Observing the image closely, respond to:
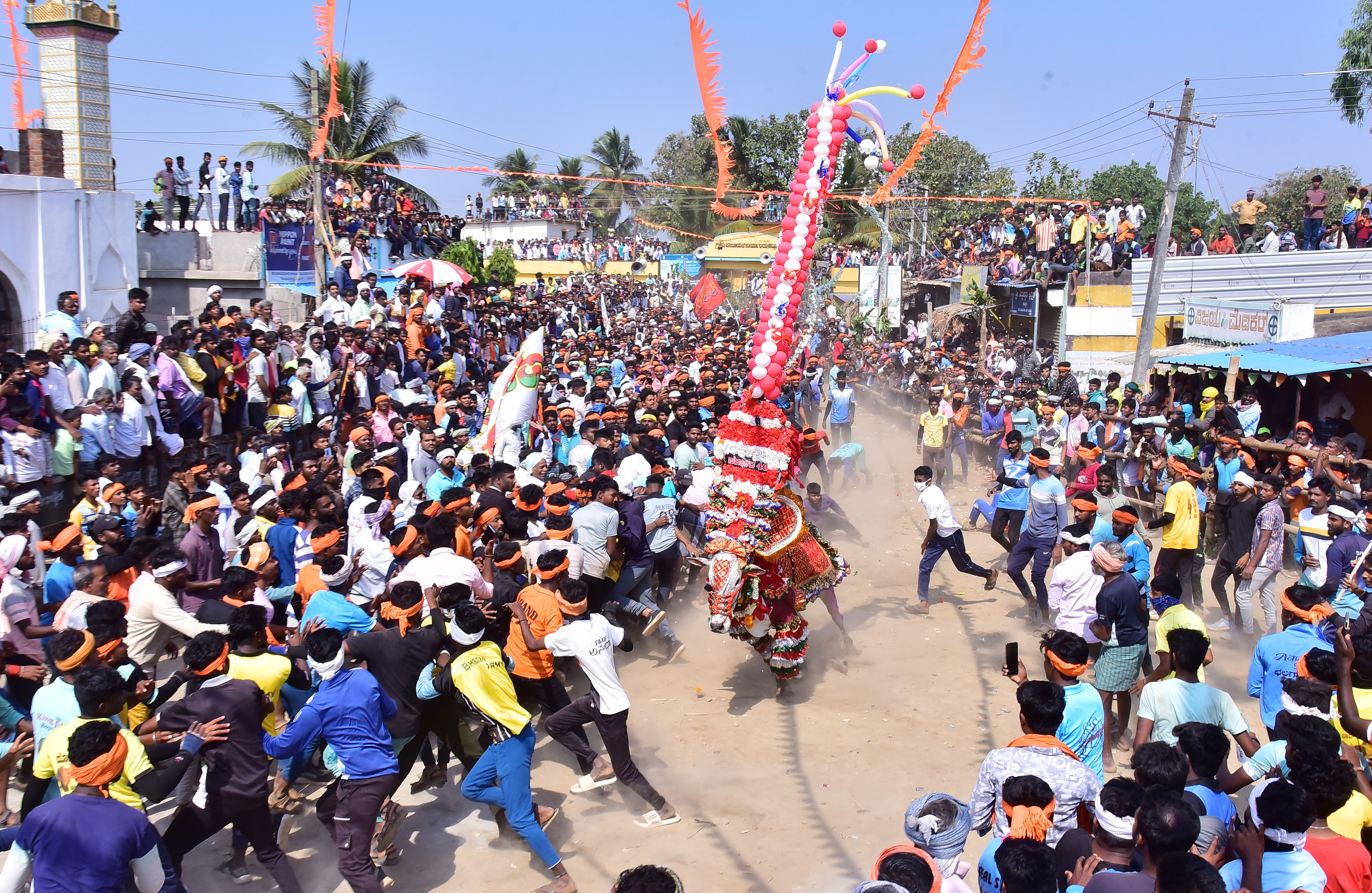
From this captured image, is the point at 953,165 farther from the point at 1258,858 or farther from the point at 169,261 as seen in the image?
the point at 1258,858

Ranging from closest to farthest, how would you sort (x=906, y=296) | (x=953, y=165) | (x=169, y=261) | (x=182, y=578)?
(x=182, y=578) → (x=169, y=261) → (x=906, y=296) → (x=953, y=165)

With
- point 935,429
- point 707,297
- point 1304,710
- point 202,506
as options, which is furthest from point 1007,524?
point 707,297

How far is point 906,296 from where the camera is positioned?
3145cm

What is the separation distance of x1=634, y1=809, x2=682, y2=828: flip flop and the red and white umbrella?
12784 mm

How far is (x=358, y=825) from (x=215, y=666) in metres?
1.01

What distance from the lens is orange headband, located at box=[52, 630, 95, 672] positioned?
465 cm

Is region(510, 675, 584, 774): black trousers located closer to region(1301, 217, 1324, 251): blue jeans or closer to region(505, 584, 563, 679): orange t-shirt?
region(505, 584, 563, 679): orange t-shirt

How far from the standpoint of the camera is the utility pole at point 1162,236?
16578mm

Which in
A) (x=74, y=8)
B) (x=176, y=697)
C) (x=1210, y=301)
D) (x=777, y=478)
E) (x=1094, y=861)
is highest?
(x=74, y=8)

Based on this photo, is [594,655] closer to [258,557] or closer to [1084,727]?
[258,557]

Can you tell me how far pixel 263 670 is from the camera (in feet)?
16.7

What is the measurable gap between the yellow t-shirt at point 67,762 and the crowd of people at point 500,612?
0.06 ft

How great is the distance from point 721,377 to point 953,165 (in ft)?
95.5

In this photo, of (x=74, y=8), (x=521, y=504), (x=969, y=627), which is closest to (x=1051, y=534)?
(x=969, y=627)
